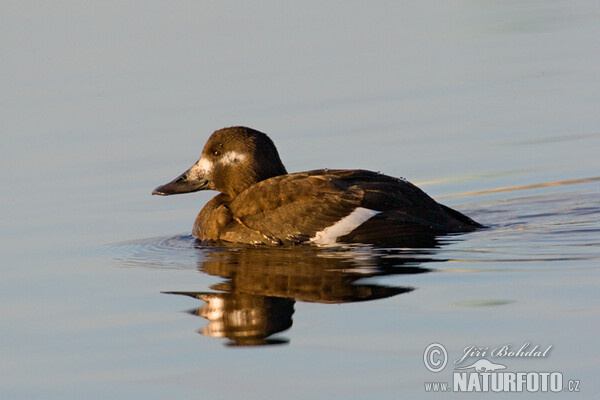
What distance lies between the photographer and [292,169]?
971 cm

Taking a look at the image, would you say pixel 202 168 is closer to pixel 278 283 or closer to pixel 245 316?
pixel 278 283

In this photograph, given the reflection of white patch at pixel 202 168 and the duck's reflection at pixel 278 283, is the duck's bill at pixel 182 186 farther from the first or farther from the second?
the duck's reflection at pixel 278 283

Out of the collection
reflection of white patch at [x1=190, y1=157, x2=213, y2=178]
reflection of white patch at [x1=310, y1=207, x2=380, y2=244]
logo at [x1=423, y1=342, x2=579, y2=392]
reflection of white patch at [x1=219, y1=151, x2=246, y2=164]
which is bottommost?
logo at [x1=423, y1=342, x2=579, y2=392]

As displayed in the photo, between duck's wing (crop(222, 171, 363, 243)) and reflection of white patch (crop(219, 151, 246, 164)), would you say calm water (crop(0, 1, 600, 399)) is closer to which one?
duck's wing (crop(222, 171, 363, 243))

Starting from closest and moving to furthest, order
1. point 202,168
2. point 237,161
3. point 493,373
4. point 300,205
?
point 493,373
point 300,205
point 237,161
point 202,168

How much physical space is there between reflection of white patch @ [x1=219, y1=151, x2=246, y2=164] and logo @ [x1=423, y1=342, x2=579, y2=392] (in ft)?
11.6

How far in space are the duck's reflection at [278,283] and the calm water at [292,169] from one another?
23 mm

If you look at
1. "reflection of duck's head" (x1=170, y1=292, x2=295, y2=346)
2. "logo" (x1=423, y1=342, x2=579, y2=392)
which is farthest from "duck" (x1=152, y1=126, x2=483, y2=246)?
"logo" (x1=423, y1=342, x2=579, y2=392)

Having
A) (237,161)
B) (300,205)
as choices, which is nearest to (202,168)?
(237,161)

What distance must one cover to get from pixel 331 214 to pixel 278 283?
1091 millimetres

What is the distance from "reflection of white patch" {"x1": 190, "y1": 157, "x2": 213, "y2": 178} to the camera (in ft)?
27.8

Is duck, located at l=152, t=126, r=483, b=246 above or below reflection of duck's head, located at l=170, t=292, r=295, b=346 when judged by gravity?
above

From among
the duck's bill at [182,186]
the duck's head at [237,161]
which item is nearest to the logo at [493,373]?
the duck's head at [237,161]

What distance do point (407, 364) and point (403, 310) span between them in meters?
0.78
